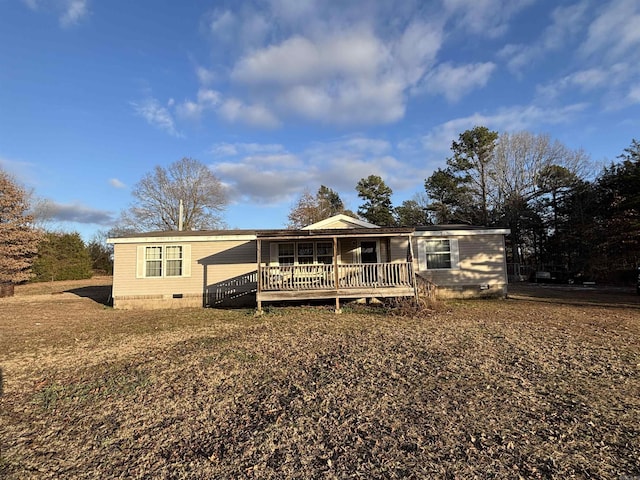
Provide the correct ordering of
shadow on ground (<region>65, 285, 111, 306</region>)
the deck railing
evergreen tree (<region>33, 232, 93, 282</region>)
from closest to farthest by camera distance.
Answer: the deck railing < shadow on ground (<region>65, 285, 111, 306</region>) < evergreen tree (<region>33, 232, 93, 282</region>)

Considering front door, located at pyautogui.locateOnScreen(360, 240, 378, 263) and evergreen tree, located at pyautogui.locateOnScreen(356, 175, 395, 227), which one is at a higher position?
evergreen tree, located at pyautogui.locateOnScreen(356, 175, 395, 227)

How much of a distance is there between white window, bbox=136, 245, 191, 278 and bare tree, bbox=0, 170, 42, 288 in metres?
12.9

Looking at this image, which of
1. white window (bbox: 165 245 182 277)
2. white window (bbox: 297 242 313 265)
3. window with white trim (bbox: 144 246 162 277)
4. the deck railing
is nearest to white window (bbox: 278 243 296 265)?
white window (bbox: 297 242 313 265)

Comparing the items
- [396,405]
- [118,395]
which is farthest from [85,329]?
[396,405]

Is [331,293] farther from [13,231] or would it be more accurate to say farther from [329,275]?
[13,231]

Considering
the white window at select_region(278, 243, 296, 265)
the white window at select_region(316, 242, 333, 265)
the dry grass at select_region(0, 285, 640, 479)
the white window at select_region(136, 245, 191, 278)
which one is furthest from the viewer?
→ the white window at select_region(316, 242, 333, 265)

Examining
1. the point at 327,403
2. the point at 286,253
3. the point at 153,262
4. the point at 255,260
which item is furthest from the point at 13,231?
the point at 327,403

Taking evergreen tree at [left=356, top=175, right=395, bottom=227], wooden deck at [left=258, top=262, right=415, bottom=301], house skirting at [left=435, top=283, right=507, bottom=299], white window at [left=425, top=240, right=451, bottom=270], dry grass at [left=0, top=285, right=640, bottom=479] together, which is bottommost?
dry grass at [left=0, top=285, right=640, bottom=479]

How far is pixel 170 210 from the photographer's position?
113ft

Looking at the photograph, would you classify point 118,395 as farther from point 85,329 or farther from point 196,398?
point 85,329

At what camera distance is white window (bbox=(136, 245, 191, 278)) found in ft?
46.4

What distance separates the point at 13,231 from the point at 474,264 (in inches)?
1041

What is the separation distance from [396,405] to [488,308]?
9.01m

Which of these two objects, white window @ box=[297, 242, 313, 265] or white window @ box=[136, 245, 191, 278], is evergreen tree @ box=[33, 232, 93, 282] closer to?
white window @ box=[136, 245, 191, 278]
